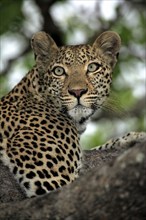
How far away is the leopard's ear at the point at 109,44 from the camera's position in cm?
1061

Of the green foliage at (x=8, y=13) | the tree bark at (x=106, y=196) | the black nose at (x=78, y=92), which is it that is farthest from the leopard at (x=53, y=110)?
the green foliage at (x=8, y=13)

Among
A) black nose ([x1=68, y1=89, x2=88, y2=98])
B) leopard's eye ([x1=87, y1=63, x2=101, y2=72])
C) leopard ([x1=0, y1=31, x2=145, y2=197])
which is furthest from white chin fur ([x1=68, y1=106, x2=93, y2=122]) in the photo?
leopard's eye ([x1=87, y1=63, x2=101, y2=72])

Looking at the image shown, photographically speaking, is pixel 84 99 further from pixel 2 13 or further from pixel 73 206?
pixel 2 13

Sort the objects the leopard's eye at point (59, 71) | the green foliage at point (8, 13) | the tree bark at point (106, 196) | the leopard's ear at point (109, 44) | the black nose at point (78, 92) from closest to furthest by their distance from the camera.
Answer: the tree bark at point (106, 196), the black nose at point (78, 92), the leopard's eye at point (59, 71), the leopard's ear at point (109, 44), the green foliage at point (8, 13)

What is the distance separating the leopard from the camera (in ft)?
28.1

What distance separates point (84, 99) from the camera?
9656 millimetres

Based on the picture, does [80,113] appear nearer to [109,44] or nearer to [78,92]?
[78,92]

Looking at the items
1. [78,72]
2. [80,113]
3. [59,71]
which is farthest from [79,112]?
[59,71]

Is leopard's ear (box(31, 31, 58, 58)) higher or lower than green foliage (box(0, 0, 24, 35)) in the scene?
lower

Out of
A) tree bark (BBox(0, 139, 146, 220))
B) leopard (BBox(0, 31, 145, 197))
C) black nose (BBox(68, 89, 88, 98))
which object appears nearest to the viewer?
tree bark (BBox(0, 139, 146, 220))

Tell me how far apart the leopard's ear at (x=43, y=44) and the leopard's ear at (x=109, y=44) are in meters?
0.54

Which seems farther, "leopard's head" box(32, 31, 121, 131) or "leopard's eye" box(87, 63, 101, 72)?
"leopard's eye" box(87, 63, 101, 72)

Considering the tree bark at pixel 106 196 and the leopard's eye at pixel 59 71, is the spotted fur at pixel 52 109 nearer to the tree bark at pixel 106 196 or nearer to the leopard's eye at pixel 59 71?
the leopard's eye at pixel 59 71

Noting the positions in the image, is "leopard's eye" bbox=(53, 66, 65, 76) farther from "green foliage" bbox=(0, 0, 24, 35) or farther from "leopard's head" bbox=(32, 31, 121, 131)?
"green foliage" bbox=(0, 0, 24, 35)
